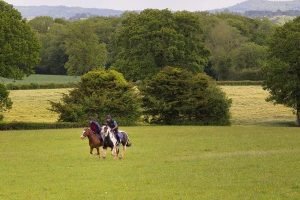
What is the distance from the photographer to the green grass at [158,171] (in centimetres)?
1925

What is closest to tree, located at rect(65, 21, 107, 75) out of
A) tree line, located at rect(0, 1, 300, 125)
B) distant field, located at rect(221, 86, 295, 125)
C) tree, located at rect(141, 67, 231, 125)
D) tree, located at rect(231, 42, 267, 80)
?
tree line, located at rect(0, 1, 300, 125)

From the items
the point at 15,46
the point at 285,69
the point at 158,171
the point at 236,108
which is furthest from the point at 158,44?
the point at 158,171

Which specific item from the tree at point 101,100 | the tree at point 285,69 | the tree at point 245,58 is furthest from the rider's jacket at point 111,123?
the tree at point 245,58

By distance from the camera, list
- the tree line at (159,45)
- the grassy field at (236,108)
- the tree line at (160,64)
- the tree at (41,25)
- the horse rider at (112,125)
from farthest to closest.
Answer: the tree at (41,25)
the tree line at (159,45)
the grassy field at (236,108)
the tree line at (160,64)
the horse rider at (112,125)

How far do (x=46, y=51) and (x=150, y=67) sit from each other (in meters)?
64.1

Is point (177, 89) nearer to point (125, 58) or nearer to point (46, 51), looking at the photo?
point (125, 58)

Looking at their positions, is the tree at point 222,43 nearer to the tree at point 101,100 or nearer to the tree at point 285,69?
the tree at point 285,69

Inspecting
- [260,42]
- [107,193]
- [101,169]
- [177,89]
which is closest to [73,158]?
[101,169]

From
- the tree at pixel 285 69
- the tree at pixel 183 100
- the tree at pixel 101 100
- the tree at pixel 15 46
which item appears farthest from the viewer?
the tree at pixel 183 100

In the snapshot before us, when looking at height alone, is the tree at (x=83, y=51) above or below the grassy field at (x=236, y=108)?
above

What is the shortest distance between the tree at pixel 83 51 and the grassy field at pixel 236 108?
23.3 metres

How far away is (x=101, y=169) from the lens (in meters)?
25.7

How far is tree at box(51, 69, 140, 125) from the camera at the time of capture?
2462 inches

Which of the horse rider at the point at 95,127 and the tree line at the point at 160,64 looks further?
the tree line at the point at 160,64
